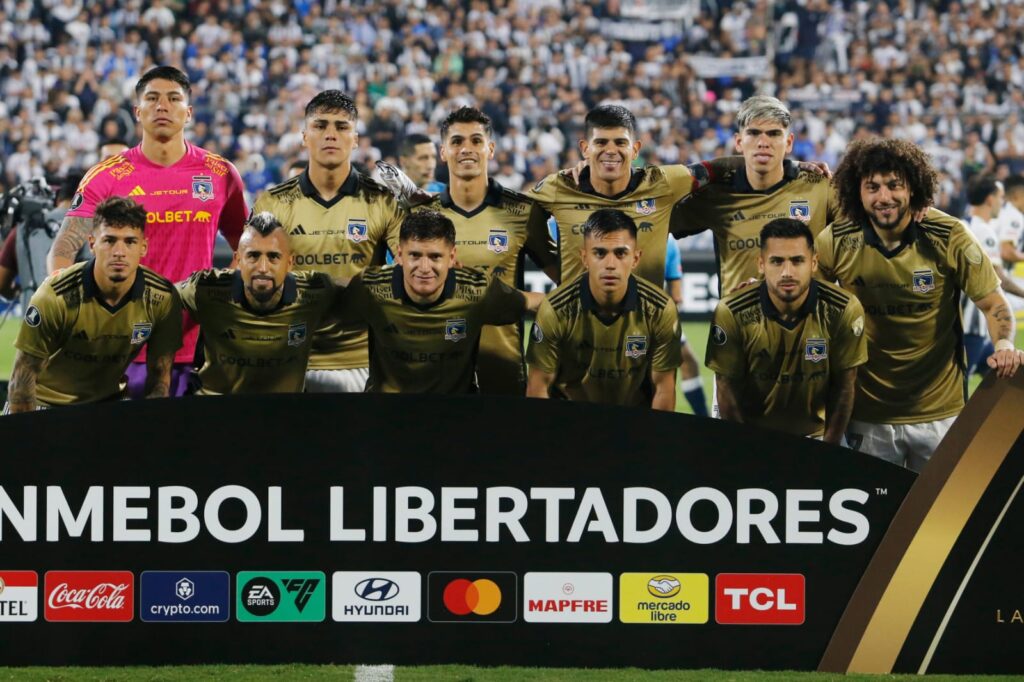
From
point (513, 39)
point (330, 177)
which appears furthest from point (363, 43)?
point (330, 177)

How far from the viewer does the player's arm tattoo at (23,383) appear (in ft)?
15.6

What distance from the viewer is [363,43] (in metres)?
22.9

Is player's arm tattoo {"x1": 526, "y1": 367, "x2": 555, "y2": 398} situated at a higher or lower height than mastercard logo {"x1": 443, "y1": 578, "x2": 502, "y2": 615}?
higher

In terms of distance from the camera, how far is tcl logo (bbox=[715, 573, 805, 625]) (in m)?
4.33

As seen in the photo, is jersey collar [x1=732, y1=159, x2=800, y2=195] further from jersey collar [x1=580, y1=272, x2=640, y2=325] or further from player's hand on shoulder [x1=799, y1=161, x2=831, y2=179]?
jersey collar [x1=580, y1=272, x2=640, y2=325]

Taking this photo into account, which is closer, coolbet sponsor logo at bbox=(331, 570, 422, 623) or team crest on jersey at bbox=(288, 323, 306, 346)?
coolbet sponsor logo at bbox=(331, 570, 422, 623)

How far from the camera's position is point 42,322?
15.7 feet

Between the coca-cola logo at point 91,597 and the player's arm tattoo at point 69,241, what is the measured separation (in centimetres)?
160

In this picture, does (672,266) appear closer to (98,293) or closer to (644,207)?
(644,207)

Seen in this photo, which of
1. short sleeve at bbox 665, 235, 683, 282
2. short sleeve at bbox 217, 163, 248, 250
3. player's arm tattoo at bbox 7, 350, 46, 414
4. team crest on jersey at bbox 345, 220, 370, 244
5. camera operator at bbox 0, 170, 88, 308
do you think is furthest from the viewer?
camera operator at bbox 0, 170, 88, 308

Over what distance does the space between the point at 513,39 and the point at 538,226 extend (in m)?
18.5

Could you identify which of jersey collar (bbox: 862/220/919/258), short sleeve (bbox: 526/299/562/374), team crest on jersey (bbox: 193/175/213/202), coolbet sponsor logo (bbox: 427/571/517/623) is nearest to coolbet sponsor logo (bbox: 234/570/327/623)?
coolbet sponsor logo (bbox: 427/571/517/623)

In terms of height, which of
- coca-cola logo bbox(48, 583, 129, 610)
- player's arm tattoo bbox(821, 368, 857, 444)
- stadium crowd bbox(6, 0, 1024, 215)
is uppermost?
stadium crowd bbox(6, 0, 1024, 215)

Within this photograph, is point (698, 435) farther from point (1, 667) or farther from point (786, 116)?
point (1, 667)
